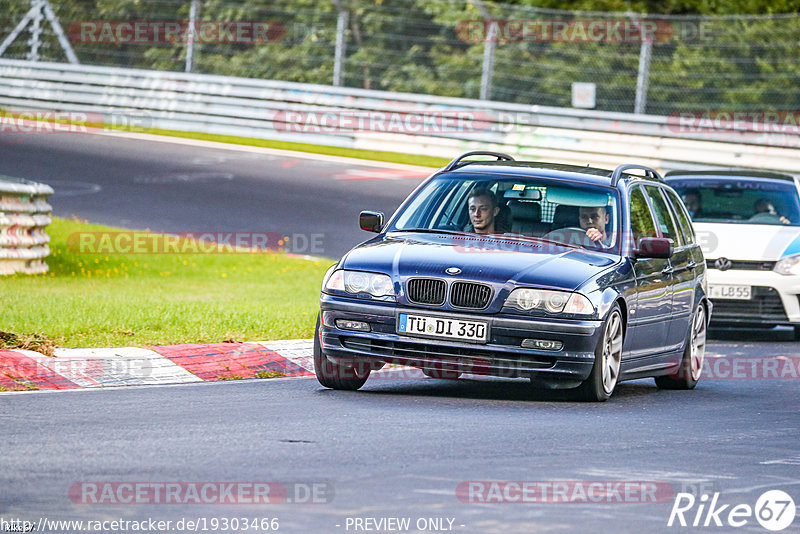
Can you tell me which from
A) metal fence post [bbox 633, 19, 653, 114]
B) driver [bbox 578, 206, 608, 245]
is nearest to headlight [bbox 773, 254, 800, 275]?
driver [bbox 578, 206, 608, 245]

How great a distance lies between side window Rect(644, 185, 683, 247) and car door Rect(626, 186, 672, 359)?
7.0 inches

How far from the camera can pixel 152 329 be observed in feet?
40.1

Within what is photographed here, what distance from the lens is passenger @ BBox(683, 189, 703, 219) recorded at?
15.9 meters

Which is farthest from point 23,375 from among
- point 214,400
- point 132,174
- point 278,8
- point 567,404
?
point 278,8

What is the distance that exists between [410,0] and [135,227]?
9.60m

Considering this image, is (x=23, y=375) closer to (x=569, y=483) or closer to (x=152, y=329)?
(x=152, y=329)

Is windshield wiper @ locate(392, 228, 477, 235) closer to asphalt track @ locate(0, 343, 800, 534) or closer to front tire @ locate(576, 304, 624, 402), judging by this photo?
asphalt track @ locate(0, 343, 800, 534)

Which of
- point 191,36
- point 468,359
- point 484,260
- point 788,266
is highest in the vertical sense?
point 191,36

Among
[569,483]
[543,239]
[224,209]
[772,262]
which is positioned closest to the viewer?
[569,483]

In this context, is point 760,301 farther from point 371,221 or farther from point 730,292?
point 371,221

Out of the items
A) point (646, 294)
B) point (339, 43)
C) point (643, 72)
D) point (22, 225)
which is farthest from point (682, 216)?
point (339, 43)

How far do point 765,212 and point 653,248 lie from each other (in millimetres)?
5841

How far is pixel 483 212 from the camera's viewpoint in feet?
34.4

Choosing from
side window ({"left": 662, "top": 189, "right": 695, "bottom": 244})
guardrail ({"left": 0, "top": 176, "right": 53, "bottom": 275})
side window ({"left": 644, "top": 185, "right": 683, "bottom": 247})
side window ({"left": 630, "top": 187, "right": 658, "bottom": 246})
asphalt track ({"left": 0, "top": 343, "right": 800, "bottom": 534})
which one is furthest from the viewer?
guardrail ({"left": 0, "top": 176, "right": 53, "bottom": 275})
